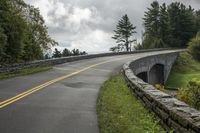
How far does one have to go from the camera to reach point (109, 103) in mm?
12961

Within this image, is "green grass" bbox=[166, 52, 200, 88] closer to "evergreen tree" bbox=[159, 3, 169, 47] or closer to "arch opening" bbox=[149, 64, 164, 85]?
"arch opening" bbox=[149, 64, 164, 85]

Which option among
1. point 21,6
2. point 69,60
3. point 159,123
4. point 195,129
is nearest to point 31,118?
point 159,123

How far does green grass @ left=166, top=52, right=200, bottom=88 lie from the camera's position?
178 ft

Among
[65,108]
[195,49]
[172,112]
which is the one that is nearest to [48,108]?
[65,108]

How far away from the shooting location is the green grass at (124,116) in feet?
30.4

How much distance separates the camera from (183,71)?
6175cm

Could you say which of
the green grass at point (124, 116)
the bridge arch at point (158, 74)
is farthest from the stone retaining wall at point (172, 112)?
the bridge arch at point (158, 74)

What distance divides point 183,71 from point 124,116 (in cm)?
5305

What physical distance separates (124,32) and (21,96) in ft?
305

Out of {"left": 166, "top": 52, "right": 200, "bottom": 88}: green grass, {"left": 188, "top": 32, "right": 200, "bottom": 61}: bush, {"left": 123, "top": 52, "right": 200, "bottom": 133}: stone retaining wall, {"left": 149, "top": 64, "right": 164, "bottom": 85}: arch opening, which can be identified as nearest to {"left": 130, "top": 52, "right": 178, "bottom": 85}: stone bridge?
{"left": 149, "top": 64, "right": 164, "bottom": 85}: arch opening

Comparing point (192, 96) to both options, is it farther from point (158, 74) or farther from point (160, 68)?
point (158, 74)

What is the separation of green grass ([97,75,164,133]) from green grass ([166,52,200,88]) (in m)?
39.9

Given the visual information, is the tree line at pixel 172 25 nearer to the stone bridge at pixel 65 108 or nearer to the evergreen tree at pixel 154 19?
the evergreen tree at pixel 154 19

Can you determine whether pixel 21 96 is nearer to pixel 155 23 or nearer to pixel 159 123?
pixel 159 123
